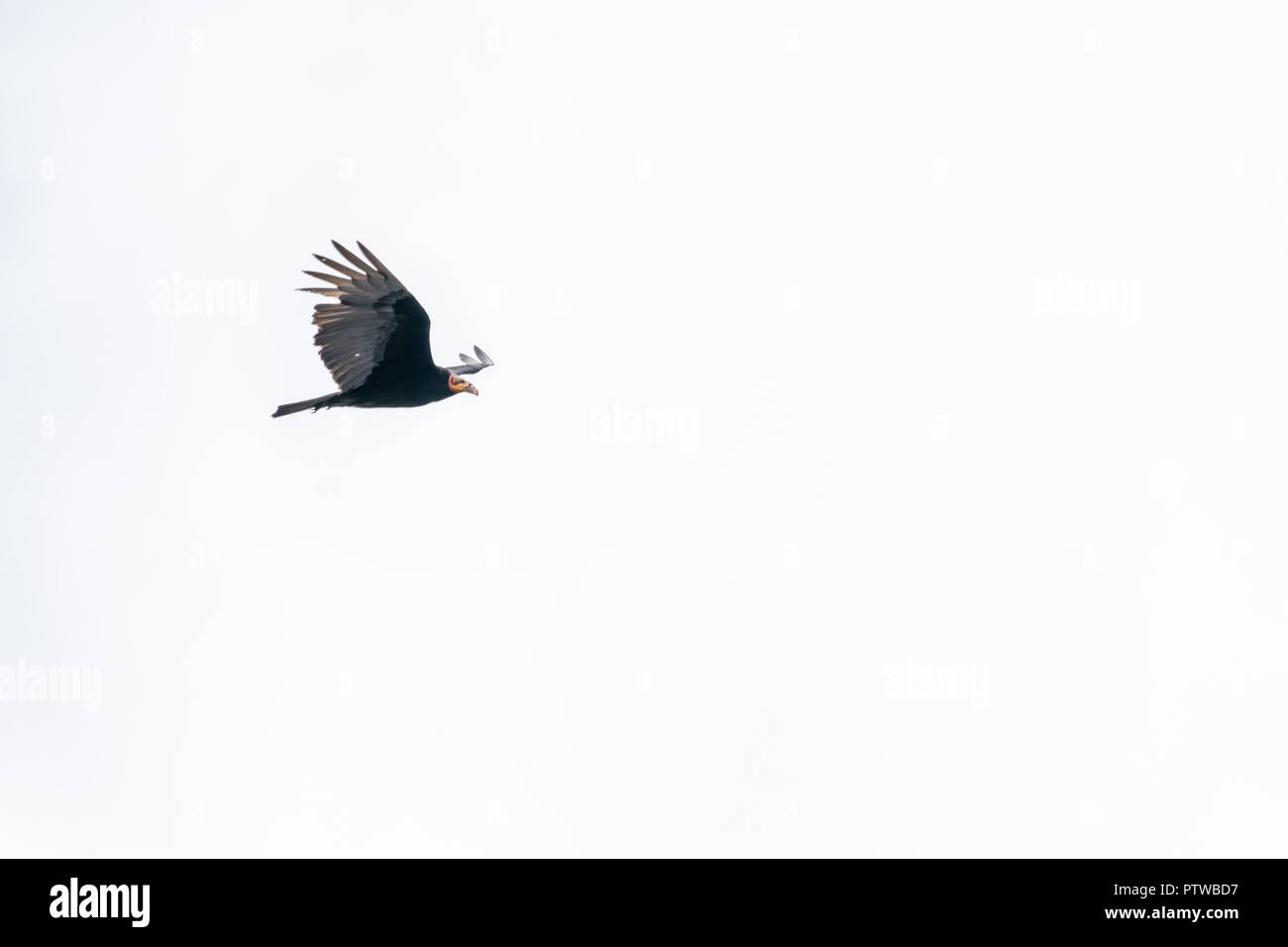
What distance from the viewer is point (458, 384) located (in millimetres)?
34438

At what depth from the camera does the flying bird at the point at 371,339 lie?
32075 mm

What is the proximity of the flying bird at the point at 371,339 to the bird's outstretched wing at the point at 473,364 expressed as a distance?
2.05 m

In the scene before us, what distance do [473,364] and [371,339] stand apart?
5077 mm

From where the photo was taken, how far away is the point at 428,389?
34250mm

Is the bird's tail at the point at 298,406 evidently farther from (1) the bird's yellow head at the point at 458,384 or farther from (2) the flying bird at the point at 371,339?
(1) the bird's yellow head at the point at 458,384

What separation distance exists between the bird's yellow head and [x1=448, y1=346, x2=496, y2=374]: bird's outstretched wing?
3.67 feet

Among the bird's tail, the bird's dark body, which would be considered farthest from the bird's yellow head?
the bird's tail

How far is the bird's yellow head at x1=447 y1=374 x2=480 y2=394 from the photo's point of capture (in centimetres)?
3434

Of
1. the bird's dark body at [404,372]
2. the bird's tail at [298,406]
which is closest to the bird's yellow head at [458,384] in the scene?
the bird's dark body at [404,372]
